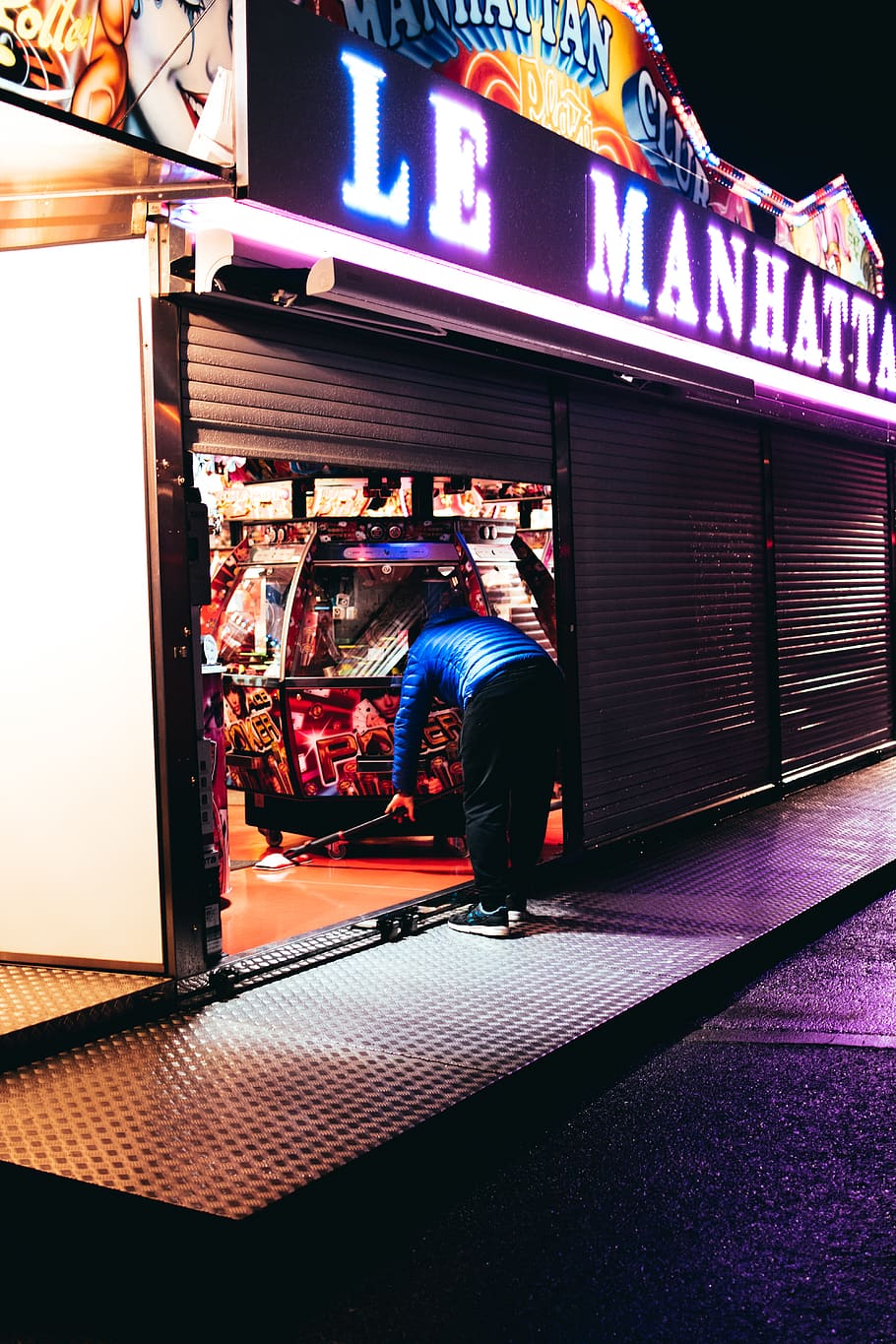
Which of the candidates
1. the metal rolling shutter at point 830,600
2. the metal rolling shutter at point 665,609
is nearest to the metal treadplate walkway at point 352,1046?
the metal rolling shutter at point 665,609

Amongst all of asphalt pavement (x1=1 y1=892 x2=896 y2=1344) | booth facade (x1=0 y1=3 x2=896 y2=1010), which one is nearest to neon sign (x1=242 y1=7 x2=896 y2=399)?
booth facade (x1=0 y1=3 x2=896 y2=1010)

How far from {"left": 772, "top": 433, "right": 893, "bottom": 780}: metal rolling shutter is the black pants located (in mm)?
4458

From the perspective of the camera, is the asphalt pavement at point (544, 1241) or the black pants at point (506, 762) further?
the black pants at point (506, 762)

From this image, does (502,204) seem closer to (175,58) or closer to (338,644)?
(175,58)

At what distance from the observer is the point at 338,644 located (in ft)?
26.9

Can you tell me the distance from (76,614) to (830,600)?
7859 millimetres

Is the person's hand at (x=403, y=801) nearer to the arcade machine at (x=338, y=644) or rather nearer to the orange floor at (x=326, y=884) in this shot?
the orange floor at (x=326, y=884)

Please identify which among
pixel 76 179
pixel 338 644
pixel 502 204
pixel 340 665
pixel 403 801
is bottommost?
pixel 403 801

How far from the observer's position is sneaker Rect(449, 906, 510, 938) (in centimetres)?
603

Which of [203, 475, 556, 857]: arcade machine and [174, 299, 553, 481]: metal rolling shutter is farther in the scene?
[203, 475, 556, 857]: arcade machine

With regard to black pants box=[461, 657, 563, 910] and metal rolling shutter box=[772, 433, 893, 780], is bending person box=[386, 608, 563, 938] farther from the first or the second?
metal rolling shutter box=[772, 433, 893, 780]

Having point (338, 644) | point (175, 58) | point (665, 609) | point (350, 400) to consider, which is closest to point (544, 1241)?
point (350, 400)

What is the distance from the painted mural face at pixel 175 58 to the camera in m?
4.74

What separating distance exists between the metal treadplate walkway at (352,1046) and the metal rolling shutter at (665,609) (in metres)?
1.01
